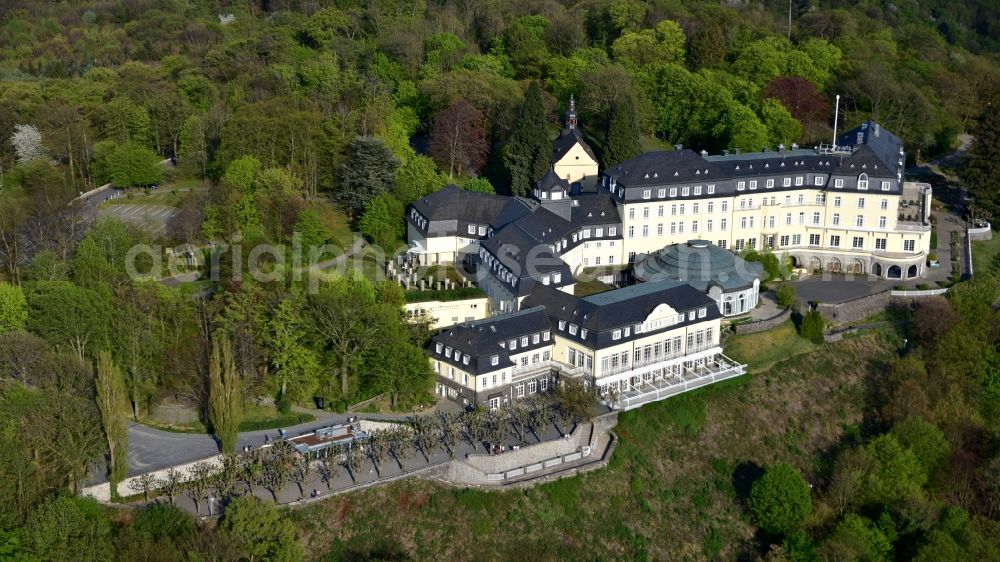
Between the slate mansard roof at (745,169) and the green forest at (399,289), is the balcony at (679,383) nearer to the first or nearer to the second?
the green forest at (399,289)

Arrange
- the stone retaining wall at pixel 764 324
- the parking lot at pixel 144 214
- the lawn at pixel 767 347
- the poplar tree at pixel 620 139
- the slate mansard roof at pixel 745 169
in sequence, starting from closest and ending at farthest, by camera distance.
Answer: the lawn at pixel 767 347
the stone retaining wall at pixel 764 324
the slate mansard roof at pixel 745 169
the parking lot at pixel 144 214
the poplar tree at pixel 620 139

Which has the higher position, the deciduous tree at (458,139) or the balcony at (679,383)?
the deciduous tree at (458,139)

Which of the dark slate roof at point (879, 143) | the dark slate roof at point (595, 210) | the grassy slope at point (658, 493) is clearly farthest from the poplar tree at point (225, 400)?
the dark slate roof at point (879, 143)

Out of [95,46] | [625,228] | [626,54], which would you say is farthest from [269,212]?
[95,46]

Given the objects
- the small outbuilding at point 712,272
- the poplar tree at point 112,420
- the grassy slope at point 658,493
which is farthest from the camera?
the small outbuilding at point 712,272

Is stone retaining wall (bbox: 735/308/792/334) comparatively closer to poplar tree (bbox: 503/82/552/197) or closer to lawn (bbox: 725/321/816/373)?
lawn (bbox: 725/321/816/373)

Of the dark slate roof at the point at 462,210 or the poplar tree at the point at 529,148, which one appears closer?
the dark slate roof at the point at 462,210

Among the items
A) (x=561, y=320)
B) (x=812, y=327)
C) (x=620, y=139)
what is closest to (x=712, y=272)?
(x=812, y=327)
